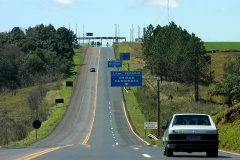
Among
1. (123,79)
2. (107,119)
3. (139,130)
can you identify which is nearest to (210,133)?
(123,79)

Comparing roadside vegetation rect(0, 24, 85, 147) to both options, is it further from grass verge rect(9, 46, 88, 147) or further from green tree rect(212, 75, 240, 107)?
green tree rect(212, 75, 240, 107)

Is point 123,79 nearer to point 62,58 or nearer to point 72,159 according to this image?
point 72,159

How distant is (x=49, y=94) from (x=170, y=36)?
3472 cm

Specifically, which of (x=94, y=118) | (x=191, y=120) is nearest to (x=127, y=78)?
(x=94, y=118)

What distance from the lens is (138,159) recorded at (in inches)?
675

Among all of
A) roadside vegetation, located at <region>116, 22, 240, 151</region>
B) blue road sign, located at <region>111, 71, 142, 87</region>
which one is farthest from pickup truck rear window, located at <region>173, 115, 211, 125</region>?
blue road sign, located at <region>111, 71, 142, 87</region>

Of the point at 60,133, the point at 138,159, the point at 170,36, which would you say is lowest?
the point at 60,133

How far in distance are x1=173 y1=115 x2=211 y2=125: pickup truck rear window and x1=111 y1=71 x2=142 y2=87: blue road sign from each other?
4447 cm

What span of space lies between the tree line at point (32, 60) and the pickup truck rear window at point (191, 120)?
10963 cm

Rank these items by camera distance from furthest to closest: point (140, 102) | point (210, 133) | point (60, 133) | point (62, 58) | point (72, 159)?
point (62, 58), point (140, 102), point (60, 133), point (210, 133), point (72, 159)

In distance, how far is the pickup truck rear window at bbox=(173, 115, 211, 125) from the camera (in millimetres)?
19719

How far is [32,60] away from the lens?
454 ft

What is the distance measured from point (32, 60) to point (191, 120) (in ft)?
401

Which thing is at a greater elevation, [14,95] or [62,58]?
[62,58]
